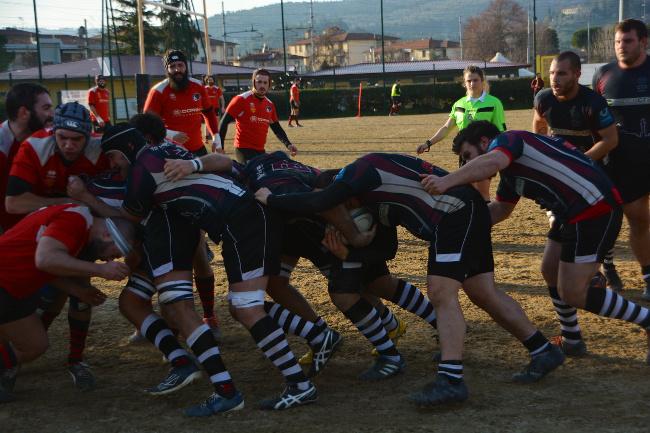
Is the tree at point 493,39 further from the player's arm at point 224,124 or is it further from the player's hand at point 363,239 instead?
the player's hand at point 363,239

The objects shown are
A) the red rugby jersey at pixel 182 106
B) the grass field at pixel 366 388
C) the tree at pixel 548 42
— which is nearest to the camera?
the grass field at pixel 366 388

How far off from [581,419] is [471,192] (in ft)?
4.83

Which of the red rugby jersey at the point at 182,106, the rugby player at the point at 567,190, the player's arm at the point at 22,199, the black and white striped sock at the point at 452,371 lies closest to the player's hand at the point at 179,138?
the red rugby jersey at the point at 182,106

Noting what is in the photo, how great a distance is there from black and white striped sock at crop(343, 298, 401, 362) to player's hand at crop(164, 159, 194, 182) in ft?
4.69

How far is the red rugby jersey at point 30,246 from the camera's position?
4.73 meters

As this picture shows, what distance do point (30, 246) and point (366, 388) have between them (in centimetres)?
234

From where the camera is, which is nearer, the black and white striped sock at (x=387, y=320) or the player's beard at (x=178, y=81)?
the black and white striped sock at (x=387, y=320)

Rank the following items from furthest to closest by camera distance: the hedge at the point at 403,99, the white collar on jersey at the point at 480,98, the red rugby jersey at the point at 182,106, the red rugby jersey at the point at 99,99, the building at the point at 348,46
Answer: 1. the building at the point at 348,46
2. the hedge at the point at 403,99
3. the red rugby jersey at the point at 99,99
4. the red rugby jersey at the point at 182,106
5. the white collar on jersey at the point at 480,98

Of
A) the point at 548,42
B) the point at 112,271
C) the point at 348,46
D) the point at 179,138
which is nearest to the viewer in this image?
the point at 112,271

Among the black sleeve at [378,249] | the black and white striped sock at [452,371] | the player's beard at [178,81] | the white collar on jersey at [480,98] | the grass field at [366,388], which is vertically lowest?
the grass field at [366,388]

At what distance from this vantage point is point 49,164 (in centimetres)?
531

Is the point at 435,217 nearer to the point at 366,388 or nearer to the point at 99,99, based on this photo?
the point at 366,388

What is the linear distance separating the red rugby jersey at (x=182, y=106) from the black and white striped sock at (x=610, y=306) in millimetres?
6080

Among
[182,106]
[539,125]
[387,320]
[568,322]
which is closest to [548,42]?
[182,106]
